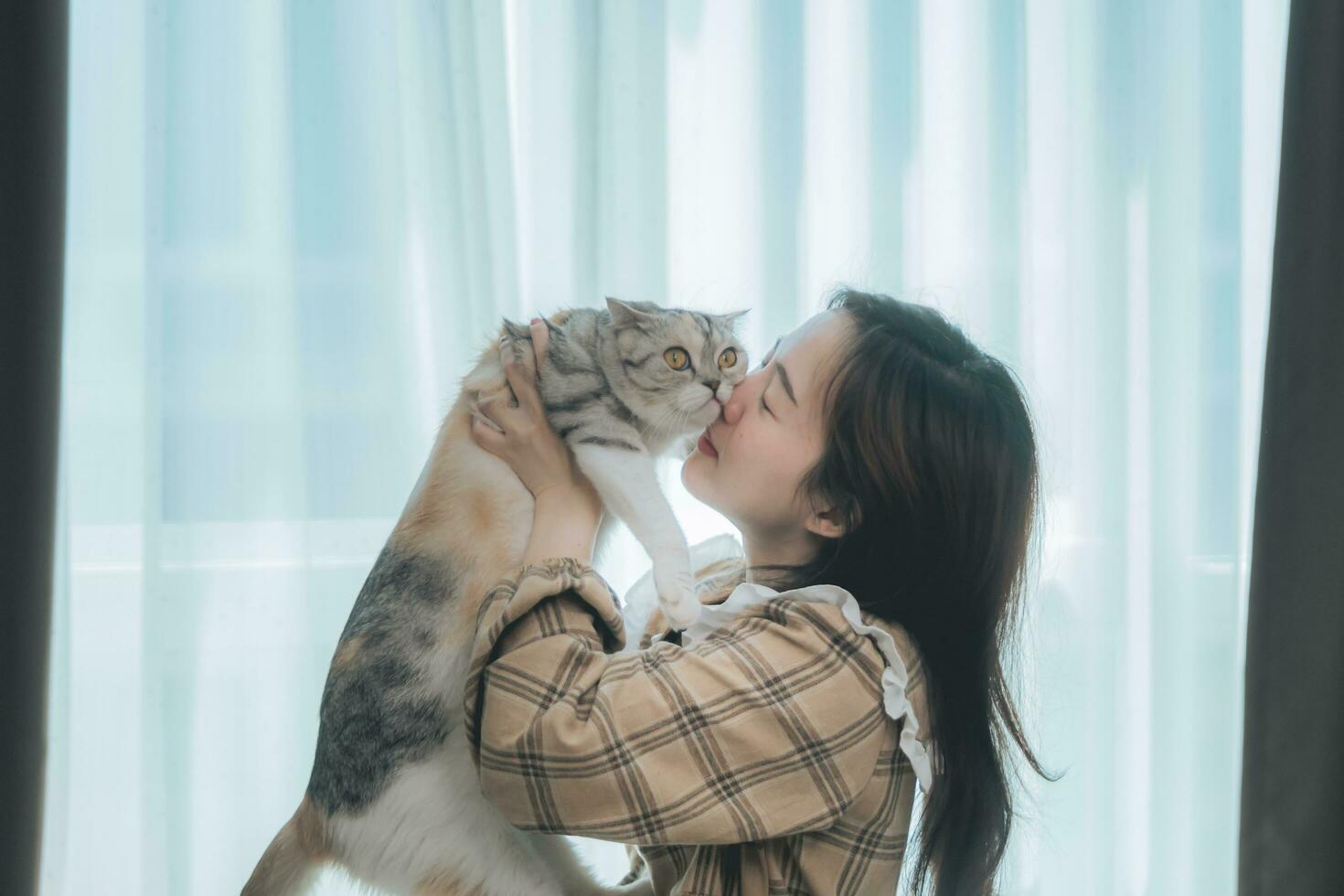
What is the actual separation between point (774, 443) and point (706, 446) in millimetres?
110

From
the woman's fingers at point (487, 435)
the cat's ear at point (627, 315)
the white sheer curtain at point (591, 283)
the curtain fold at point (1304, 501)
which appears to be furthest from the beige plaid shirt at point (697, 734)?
the curtain fold at point (1304, 501)

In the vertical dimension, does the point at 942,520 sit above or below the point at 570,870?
above

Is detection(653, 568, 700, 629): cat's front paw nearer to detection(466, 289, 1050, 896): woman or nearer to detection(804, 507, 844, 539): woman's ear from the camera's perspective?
detection(466, 289, 1050, 896): woman

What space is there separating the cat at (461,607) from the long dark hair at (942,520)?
17 centimetres

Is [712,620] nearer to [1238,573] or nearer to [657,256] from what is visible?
[657,256]

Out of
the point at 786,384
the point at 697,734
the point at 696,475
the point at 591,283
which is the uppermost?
the point at 591,283

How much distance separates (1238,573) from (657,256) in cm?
129

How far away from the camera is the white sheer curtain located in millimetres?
1572

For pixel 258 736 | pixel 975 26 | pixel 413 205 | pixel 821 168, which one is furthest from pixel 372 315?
pixel 975 26

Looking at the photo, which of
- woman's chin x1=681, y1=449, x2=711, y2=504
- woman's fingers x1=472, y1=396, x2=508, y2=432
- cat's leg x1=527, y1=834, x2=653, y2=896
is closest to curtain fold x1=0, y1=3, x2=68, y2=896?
woman's fingers x1=472, y1=396, x2=508, y2=432

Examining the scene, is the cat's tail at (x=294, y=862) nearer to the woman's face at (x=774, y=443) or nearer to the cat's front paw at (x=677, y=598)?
the cat's front paw at (x=677, y=598)

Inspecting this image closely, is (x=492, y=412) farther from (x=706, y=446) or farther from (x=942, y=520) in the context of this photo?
(x=942, y=520)

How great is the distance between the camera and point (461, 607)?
106 cm

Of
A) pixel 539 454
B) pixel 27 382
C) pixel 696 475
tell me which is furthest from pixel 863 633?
pixel 27 382
